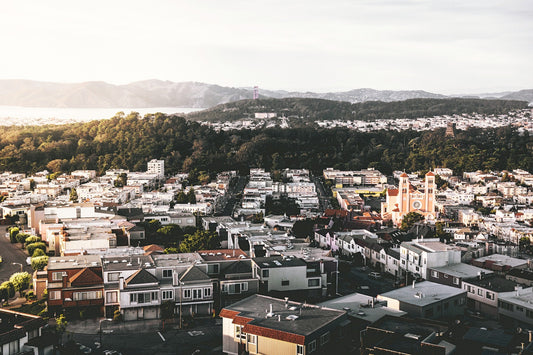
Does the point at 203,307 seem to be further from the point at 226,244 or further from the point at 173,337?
the point at 226,244

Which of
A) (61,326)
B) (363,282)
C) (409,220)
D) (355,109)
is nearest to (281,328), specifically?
(61,326)

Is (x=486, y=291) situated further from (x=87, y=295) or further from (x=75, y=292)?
(x=75, y=292)

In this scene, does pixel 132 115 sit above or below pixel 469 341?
above

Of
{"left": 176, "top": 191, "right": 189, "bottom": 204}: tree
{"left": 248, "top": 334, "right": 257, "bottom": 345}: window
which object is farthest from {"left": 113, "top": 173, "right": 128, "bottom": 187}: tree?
{"left": 248, "top": 334, "right": 257, "bottom": 345}: window

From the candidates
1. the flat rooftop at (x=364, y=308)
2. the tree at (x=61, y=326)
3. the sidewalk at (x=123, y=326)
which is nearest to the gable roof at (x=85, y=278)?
the sidewalk at (x=123, y=326)

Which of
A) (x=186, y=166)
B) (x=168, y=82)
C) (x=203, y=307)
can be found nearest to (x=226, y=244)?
(x=203, y=307)

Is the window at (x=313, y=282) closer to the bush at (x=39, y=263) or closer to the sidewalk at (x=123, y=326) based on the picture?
the sidewalk at (x=123, y=326)
